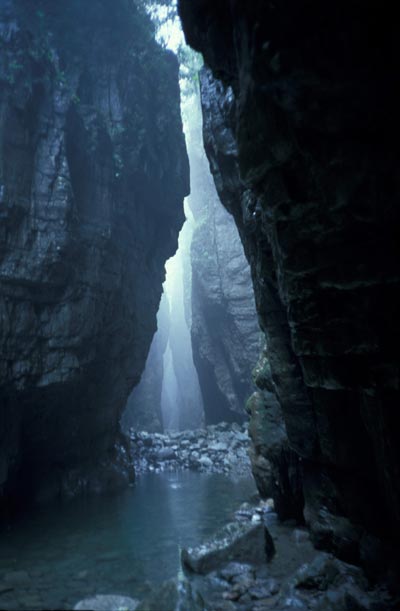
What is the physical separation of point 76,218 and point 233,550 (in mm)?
10510

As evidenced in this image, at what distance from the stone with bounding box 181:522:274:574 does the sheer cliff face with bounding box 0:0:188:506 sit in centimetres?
772

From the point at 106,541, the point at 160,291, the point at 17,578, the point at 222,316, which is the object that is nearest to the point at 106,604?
the point at 17,578

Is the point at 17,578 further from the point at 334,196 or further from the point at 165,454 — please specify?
the point at 165,454

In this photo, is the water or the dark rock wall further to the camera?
the dark rock wall

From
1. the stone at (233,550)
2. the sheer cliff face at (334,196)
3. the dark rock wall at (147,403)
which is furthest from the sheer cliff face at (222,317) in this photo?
the sheer cliff face at (334,196)

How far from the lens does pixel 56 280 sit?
41.2 feet

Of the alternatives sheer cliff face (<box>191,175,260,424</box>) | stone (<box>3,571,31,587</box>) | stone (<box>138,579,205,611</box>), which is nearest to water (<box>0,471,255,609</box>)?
stone (<box>3,571,31,587</box>)

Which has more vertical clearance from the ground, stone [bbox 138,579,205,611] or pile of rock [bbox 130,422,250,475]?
stone [bbox 138,579,205,611]

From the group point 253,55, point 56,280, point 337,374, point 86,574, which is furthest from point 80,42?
point 86,574

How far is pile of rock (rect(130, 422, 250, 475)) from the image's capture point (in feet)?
68.4

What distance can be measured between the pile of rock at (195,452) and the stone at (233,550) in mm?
12257

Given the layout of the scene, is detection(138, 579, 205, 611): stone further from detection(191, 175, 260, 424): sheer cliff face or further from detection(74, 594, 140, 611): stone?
detection(191, 175, 260, 424): sheer cliff face

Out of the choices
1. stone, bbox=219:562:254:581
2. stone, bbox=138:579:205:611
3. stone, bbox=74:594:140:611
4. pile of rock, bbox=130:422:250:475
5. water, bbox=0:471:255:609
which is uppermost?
stone, bbox=74:594:140:611

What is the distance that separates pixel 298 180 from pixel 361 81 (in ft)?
3.68
